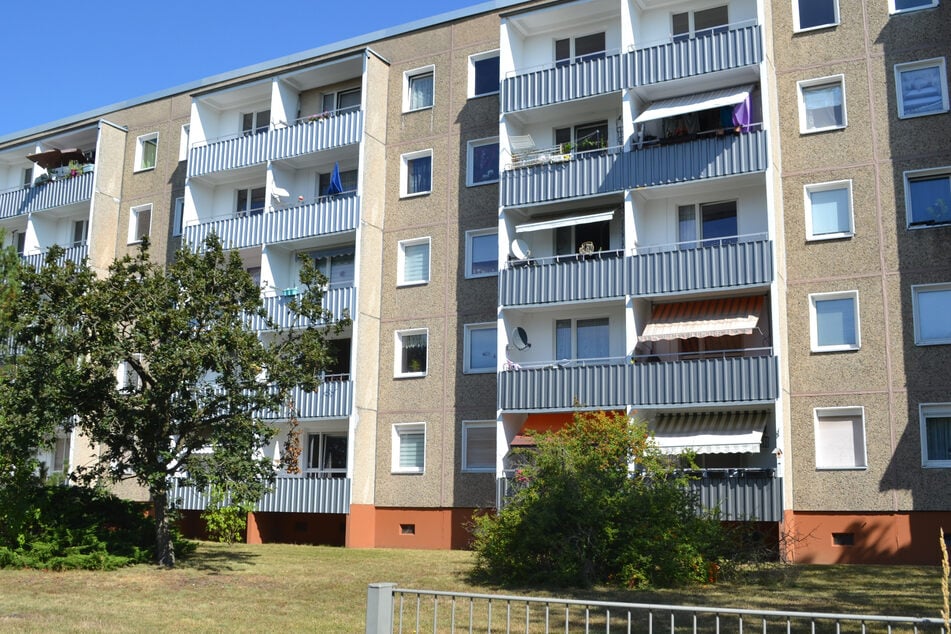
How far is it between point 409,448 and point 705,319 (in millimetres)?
9639

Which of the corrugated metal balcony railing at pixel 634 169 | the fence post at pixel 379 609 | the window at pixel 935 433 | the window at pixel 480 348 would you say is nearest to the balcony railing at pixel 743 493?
the window at pixel 935 433

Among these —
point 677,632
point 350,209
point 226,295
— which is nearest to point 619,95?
point 350,209

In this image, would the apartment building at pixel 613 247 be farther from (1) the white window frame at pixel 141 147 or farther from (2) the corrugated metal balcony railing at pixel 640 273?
(1) the white window frame at pixel 141 147

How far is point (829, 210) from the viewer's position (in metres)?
26.5

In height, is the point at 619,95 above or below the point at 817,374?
above

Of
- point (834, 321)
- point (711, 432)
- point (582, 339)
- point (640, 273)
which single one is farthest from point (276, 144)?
point (834, 321)

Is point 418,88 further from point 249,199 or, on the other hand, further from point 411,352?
point 411,352

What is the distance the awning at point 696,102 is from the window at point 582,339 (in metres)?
5.62

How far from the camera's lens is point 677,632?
1277 centimetres

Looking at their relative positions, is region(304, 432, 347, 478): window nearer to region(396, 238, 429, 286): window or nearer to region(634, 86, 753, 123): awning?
region(396, 238, 429, 286): window

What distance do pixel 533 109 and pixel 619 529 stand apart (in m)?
15.1

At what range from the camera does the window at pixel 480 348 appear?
→ 30.0 m

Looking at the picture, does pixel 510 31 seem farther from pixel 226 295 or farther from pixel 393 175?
pixel 226 295

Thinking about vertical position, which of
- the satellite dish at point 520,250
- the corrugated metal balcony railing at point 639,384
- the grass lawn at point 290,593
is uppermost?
the satellite dish at point 520,250
